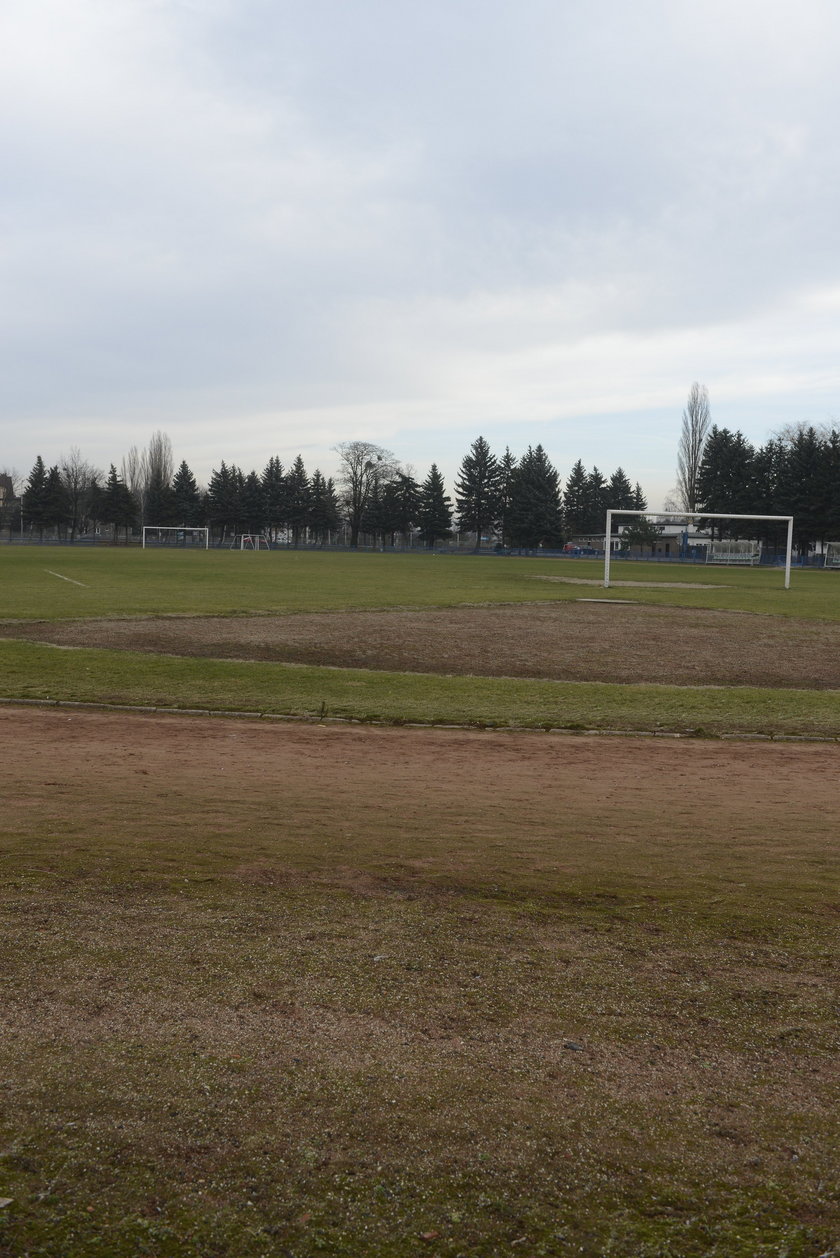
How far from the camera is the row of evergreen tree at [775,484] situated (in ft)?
308

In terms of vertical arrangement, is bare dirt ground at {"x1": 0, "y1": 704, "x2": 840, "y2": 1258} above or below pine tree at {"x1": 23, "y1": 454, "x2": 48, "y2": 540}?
below

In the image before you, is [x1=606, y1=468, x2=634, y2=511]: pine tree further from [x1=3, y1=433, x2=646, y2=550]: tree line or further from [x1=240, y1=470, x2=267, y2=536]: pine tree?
[x1=240, y1=470, x2=267, y2=536]: pine tree

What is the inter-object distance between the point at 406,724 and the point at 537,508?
10775 cm

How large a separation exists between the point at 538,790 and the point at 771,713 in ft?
23.7

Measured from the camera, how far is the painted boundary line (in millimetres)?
14250

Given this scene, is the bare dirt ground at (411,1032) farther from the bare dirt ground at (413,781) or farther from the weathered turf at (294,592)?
the weathered turf at (294,592)

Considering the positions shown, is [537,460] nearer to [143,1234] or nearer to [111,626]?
[111,626]

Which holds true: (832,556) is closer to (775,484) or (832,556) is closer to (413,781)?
(775,484)

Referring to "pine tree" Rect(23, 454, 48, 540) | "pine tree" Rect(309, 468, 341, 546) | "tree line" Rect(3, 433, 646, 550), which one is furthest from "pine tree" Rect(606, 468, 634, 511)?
"pine tree" Rect(23, 454, 48, 540)

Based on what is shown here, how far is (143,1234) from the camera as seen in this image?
10.4 feet

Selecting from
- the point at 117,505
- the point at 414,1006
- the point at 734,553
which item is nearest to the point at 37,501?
the point at 117,505

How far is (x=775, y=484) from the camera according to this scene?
101 metres

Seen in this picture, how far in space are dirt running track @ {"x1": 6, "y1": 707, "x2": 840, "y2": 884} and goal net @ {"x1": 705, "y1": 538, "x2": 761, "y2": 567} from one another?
8750 centimetres

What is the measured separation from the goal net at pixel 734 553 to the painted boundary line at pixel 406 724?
85576 mm
